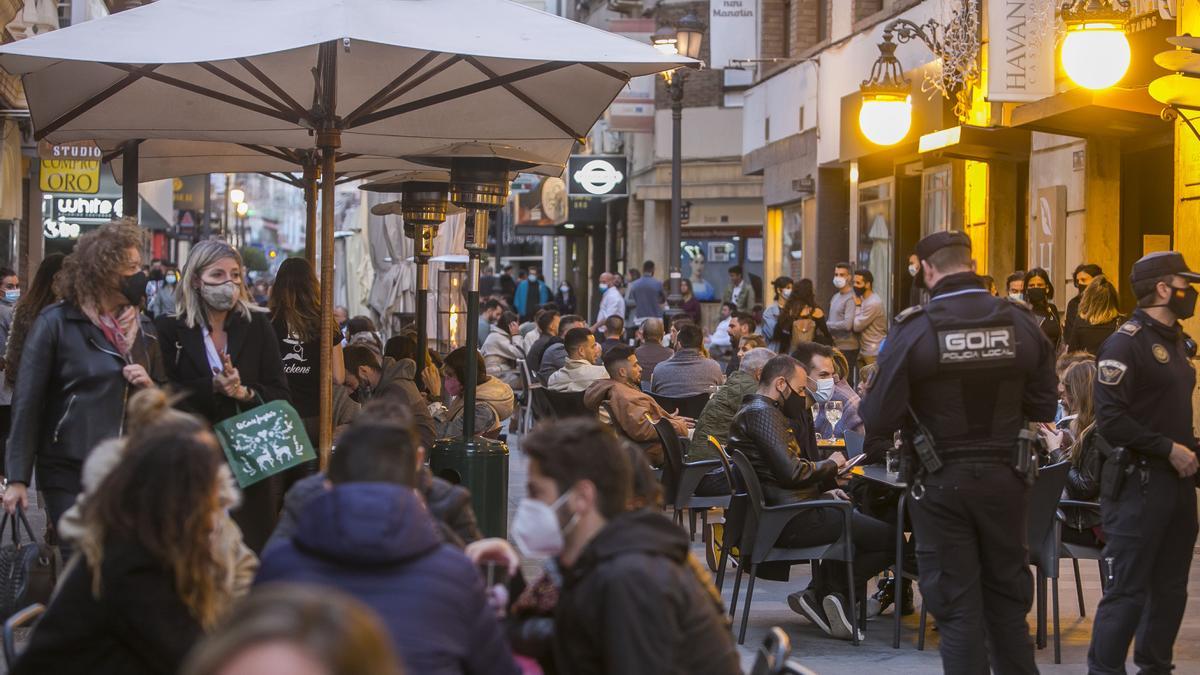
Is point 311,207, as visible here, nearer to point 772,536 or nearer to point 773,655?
point 772,536

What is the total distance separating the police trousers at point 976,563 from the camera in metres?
6.55

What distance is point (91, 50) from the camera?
306 inches

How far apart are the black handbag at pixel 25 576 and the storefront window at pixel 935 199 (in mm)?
14115

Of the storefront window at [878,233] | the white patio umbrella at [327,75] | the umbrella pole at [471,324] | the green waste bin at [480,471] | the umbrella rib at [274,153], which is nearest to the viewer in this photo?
the white patio umbrella at [327,75]

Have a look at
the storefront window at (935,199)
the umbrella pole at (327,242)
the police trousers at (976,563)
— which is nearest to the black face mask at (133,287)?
the umbrella pole at (327,242)

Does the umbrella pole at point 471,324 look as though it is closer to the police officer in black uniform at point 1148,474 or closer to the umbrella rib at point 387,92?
the umbrella rib at point 387,92

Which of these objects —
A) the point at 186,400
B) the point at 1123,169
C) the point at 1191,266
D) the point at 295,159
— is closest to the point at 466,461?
the point at 186,400

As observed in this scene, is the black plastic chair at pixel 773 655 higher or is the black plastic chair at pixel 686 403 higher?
the black plastic chair at pixel 773 655

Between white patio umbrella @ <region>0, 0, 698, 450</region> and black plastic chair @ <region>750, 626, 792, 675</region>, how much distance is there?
403cm

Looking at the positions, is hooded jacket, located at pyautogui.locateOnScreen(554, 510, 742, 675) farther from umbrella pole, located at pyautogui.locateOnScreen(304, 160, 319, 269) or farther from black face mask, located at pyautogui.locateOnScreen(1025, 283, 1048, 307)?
black face mask, located at pyautogui.locateOnScreen(1025, 283, 1048, 307)

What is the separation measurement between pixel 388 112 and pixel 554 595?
5.64 meters

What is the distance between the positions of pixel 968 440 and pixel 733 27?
21815 mm

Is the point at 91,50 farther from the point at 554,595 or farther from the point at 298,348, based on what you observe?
the point at 554,595

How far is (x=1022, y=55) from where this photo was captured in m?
15.0
